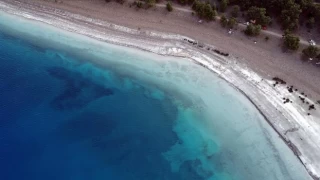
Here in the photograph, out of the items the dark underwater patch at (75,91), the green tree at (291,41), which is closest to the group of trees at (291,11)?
the green tree at (291,41)

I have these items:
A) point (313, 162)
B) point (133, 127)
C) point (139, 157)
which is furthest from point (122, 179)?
point (313, 162)

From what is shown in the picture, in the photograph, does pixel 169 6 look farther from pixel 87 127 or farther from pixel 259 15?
pixel 87 127

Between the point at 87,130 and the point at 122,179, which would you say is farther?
the point at 87,130

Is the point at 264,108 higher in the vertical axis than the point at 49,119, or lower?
higher

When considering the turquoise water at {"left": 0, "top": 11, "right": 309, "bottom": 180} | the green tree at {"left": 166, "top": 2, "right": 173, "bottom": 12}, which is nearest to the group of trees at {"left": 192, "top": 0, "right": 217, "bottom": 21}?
the green tree at {"left": 166, "top": 2, "right": 173, "bottom": 12}

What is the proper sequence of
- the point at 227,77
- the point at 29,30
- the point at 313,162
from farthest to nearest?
the point at 29,30, the point at 227,77, the point at 313,162

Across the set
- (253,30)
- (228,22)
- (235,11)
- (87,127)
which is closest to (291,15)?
(253,30)

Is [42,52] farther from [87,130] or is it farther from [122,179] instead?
[122,179]
